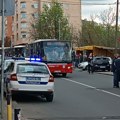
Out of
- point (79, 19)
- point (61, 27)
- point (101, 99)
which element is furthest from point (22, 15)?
point (101, 99)

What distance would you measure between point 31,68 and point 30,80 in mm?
580

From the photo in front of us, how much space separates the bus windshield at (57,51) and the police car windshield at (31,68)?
710 inches

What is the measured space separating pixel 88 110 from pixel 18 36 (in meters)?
119

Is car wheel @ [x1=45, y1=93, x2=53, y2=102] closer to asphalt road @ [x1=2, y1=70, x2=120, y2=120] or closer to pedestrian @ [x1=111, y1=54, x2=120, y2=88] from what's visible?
asphalt road @ [x1=2, y1=70, x2=120, y2=120]

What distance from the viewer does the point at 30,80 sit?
1633 centimetres

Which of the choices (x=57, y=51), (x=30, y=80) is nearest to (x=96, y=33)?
(x=57, y=51)

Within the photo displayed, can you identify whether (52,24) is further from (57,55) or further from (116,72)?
(116,72)

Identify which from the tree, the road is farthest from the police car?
the tree

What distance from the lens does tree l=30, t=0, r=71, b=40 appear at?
81375 mm

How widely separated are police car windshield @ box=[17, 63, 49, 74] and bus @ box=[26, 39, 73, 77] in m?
17.8

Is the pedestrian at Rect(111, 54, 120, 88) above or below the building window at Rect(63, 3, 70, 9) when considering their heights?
below

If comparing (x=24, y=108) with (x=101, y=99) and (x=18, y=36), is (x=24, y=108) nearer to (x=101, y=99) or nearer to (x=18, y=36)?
(x=101, y=99)

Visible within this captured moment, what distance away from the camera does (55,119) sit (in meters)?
12.2

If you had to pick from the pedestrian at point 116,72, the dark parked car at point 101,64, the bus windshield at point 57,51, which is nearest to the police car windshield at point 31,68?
the pedestrian at point 116,72
